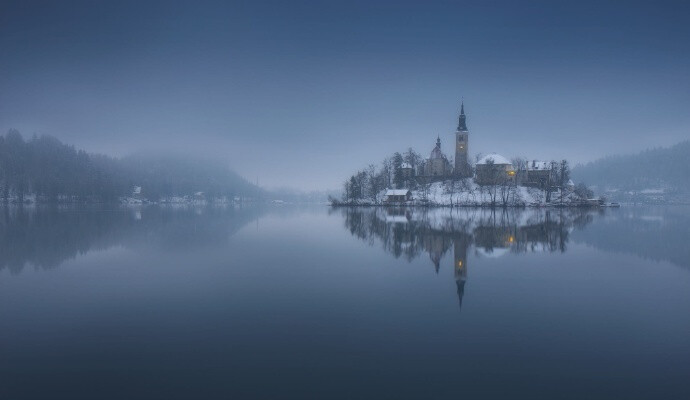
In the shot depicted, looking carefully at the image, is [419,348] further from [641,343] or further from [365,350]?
[641,343]

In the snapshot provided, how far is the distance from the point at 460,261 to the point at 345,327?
12448 mm

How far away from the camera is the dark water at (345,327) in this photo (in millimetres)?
8117

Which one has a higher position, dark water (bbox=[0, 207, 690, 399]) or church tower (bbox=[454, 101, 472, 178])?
church tower (bbox=[454, 101, 472, 178])

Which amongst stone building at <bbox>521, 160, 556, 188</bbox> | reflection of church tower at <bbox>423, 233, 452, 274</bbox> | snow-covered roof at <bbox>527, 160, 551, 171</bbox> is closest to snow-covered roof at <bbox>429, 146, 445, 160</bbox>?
stone building at <bbox>521, 160, 556, 188</bbox>

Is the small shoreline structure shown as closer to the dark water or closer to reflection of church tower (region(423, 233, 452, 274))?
reflection of church tower (region(423, 233, 452, 274))

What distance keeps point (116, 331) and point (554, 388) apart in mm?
11888

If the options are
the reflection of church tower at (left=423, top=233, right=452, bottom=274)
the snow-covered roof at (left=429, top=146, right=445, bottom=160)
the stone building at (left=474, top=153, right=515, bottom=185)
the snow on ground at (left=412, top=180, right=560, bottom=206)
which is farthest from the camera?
the snow-covered roof at (left=429, top=146, right=445, bottom=160)

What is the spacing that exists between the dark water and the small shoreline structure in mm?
94428

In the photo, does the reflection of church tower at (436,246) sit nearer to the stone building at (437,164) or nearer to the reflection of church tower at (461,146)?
the stone building at (437,164)

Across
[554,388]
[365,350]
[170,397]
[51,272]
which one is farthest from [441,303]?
[51,272]

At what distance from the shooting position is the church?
436ft

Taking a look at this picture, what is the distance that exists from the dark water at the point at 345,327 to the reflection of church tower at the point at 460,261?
0.13 meters

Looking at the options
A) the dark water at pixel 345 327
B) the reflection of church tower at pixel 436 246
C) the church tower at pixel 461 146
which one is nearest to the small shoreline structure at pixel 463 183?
the church tower at pixel 461 146

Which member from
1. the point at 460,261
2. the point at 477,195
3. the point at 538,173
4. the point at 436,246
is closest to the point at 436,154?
the point at 477,195
